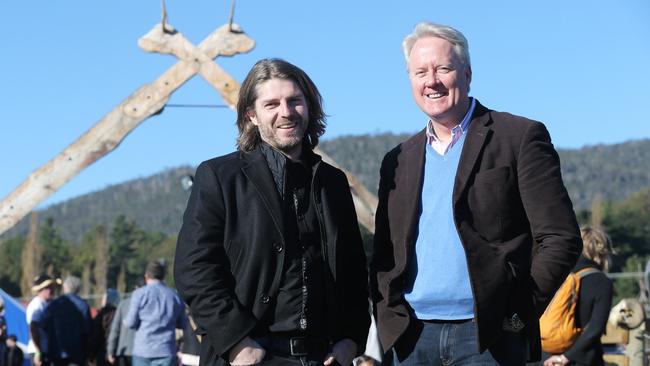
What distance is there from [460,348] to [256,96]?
1148 millimetres

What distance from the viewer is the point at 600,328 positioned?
6.24 meters

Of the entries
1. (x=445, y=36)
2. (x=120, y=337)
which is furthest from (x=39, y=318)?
(x=445, y=36)

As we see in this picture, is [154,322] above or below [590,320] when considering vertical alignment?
below

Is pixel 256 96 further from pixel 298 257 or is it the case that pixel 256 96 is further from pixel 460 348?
pixel 460 348

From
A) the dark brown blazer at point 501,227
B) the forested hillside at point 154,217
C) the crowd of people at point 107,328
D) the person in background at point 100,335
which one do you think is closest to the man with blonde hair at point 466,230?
the dark brown blazer at point 501,227

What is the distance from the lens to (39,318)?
1209 centimetres

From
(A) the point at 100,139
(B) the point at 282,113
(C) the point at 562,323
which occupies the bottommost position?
(C) the point at 562,323

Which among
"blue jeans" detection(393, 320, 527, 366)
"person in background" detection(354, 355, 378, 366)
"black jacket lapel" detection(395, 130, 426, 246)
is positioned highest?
"black jacket lapel" detection(395, 130, 426, 246)

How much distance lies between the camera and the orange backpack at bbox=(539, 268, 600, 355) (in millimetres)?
6266

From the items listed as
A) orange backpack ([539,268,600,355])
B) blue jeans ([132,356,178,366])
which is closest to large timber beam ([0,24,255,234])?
blue jeans ([132,356,178,366])

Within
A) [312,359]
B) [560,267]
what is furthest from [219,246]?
[560,267]

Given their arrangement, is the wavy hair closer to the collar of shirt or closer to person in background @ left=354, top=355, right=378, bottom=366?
the collar of shirt

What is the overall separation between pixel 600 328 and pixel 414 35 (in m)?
2.93

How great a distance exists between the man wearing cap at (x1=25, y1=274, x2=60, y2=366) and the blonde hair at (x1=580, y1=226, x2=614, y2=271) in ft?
23.5
